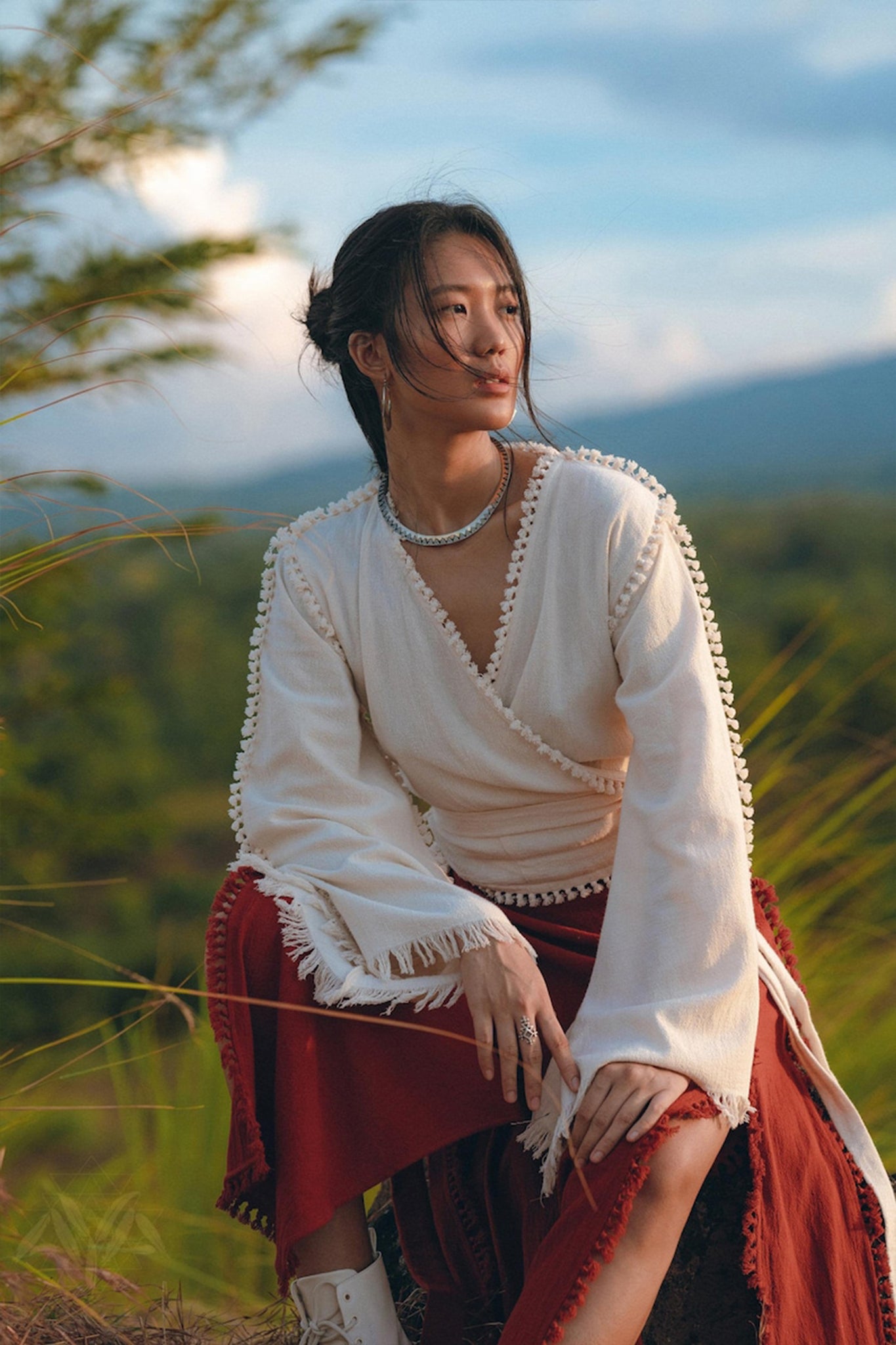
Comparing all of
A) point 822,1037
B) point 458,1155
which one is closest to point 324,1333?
point 458,1155

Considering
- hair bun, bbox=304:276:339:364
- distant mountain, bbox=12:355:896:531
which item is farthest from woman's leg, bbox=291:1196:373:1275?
distant mountain, bbox=12:355:896:531

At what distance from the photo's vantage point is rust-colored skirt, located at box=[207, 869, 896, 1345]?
1561mm

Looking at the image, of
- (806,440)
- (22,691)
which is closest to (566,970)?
(22,691)

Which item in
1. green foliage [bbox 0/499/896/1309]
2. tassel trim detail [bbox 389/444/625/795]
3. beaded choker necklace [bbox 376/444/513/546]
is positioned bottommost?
green foliage [bbox 0/499/896/1309]

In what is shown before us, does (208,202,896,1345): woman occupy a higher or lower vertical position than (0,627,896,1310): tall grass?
higher

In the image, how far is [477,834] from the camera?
6.32 ft

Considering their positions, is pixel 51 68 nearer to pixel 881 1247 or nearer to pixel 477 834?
pixel 477 834

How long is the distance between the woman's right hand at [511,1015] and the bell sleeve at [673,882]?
3 centimetres

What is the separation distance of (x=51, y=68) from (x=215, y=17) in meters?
0.80

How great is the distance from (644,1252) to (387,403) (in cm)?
114

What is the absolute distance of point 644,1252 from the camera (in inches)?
56.3

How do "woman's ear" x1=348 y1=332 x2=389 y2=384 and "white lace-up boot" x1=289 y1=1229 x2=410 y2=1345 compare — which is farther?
"woman's ear" x1=348 y1=332 x2=389 y2=384

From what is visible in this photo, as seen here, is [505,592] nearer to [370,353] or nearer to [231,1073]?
[370,353]

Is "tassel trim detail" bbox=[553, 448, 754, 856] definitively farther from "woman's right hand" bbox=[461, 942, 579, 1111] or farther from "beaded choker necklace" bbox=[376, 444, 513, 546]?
"woman's right hand" bbox=[461, 942, 579, 1111]
